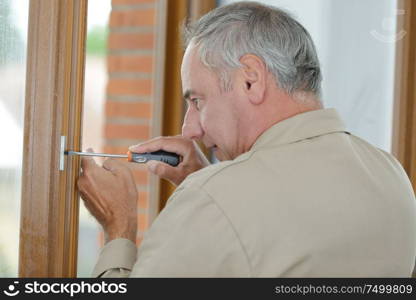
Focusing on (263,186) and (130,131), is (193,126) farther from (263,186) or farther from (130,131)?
(130,131)

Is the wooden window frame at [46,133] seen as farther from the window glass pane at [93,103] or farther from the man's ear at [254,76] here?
the man's ear at [254,76]

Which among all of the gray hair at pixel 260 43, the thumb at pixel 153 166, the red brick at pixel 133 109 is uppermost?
the gray hair at pixel 260 43

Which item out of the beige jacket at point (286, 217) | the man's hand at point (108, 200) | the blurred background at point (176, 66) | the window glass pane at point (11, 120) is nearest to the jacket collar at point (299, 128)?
the beige jacket at point (286, 217)

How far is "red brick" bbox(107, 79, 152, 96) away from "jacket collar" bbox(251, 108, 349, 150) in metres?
0.80

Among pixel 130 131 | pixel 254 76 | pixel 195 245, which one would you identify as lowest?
pixel 195 245

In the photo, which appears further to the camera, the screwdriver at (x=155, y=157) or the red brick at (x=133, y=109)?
the red brick at (x=133, y=109)

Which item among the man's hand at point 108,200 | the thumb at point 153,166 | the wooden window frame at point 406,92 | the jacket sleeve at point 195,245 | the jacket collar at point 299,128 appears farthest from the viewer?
the wooden window frame at point 406,92

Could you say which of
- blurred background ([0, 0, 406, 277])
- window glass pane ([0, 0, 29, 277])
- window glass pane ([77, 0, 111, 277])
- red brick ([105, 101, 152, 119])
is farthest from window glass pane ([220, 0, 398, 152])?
window glass pane ([0, 0, 29, 277])

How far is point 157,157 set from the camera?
3.90 ft

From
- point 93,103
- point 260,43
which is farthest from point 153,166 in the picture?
point 260,43

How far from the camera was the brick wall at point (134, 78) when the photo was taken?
5.50ft

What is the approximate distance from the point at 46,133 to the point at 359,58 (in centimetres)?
102

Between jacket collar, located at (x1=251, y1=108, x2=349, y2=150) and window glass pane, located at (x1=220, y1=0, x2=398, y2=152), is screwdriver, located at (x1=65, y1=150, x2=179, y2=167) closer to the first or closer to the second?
jacket collar, located at (x1=251, y1=108, x2=349, y2=150)

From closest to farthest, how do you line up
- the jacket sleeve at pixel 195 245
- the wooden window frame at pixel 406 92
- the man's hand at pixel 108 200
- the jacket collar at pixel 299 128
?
the jacket sleeve at pixel 195 245 → the jacket collar at pixel 299 128 → the man's hand at pixel 108 200 → the wooden window frame at pixel 406 92
